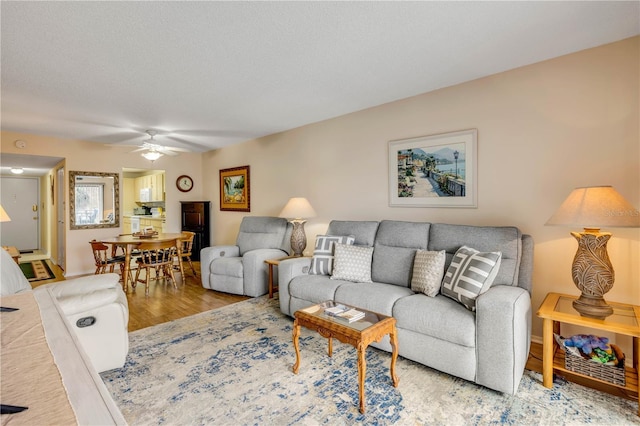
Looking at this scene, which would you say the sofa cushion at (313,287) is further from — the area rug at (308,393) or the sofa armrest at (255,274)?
the sofa armrest at (255,274)

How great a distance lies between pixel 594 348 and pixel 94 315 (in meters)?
3.29

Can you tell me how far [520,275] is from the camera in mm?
2418

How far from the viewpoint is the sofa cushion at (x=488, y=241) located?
241 cm

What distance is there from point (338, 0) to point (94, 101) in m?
2.95

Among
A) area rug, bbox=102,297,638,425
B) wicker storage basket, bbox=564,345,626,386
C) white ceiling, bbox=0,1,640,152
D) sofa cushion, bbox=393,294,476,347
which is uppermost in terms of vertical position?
white ceiling, bbox=0,1,640,152

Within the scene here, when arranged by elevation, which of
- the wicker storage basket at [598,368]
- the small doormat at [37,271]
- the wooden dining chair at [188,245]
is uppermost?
the wooden dining chair at [188,245]

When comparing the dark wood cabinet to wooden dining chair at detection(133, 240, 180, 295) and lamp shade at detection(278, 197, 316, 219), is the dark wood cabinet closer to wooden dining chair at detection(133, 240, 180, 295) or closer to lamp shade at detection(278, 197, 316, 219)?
wooden dining chair at detection(133, 240, 180, 295)

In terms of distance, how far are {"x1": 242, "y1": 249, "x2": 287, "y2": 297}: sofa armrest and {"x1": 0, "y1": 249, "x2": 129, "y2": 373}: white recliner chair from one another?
1.73m

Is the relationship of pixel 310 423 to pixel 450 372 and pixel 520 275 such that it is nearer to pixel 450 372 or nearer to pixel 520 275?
pixel 450 372

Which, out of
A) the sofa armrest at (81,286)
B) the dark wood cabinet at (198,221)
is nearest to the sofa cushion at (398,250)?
the sofa armrest at (81,286)

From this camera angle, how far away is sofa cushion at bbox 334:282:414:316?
8.16 feet

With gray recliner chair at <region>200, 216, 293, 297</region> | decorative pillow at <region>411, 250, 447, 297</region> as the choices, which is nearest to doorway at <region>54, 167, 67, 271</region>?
gray recliner chair at <region>200, 216, 293, 297</region>

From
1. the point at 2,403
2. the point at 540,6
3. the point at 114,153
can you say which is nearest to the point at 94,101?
the point at 114,153

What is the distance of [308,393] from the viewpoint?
6.70ft
